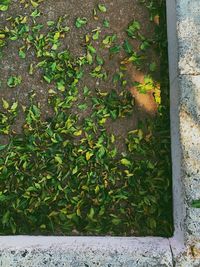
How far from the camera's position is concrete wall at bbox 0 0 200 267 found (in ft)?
8.16

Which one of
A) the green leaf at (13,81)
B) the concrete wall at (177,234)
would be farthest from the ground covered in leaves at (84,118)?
the concrete wall at (177,234)

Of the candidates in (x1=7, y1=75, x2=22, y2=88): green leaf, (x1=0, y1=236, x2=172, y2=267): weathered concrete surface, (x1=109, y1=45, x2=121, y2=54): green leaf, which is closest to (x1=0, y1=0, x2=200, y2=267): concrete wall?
(x1=0, y1=236, x2=172, y2=267): weathered concrete surface

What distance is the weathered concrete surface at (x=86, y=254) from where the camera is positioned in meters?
2.48

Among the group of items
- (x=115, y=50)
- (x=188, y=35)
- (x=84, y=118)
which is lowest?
→ (x=84, y=118)

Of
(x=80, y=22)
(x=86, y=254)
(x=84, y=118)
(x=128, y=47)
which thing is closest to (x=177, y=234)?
(x=86, y=254)

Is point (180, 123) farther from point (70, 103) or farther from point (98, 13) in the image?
point (98, 13)

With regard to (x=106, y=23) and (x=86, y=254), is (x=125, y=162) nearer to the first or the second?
(x=86, y=254)

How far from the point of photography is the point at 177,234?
2.67 m

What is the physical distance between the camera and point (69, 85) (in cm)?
326

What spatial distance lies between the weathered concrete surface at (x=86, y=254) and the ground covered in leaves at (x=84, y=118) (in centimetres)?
40

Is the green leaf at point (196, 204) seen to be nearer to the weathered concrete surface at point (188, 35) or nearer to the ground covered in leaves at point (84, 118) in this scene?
the ground covered in leaves at point (84, 118)

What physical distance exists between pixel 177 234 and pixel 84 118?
1.04m

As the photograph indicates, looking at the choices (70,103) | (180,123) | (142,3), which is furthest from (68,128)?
(142,3)

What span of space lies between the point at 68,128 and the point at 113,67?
0.56m
